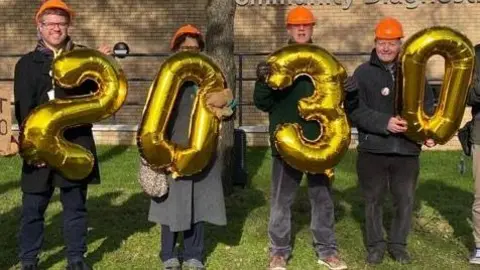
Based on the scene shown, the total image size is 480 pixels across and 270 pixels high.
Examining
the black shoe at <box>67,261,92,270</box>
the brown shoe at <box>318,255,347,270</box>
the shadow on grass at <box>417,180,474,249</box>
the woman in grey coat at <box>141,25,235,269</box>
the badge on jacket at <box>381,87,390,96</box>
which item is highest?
the badge on jacket at <box>381,87,390,96</box>

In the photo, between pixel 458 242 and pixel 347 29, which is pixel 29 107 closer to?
pixel 458 242

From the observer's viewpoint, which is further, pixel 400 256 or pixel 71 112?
pixel 400 256

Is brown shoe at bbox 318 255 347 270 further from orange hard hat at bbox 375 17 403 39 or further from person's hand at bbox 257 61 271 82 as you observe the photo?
orange hard hat at bbox 375 17 403 39

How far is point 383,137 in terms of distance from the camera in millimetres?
5438

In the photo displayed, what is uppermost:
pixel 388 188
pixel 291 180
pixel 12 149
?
pixel 12 149

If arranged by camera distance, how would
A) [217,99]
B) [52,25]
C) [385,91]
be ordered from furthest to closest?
[385,91] → [217,99] → [52,25]

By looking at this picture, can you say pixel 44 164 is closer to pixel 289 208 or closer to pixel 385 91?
pixel 289 208

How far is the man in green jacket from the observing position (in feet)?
17.2

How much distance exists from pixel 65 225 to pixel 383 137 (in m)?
2.28

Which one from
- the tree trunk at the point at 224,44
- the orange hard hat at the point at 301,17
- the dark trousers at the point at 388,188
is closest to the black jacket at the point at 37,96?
the orange hard hat at the point at 301,17

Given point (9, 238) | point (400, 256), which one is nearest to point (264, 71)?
point (400, 256)

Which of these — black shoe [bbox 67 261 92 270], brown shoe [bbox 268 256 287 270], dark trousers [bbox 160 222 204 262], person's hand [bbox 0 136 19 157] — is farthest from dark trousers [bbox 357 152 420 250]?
person's hand [bbox 0 136 19 157]

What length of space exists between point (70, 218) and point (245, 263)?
1360 millimetres

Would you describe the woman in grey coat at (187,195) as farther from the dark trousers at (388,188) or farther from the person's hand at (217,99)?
the dark trousers at (388,188)
